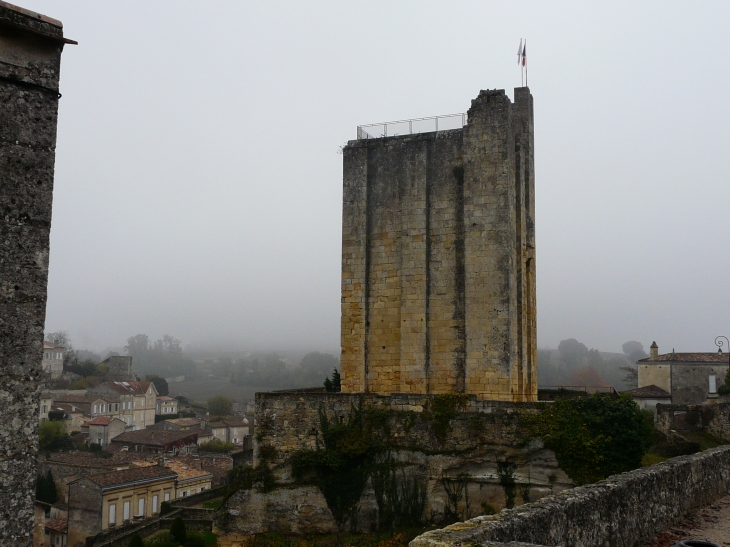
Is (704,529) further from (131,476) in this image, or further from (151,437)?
(151,437)

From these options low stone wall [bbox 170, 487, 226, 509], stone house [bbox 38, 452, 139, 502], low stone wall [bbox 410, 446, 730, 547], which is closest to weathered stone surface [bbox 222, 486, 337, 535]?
low stone wall [bbox 410, 446, 730, 547]

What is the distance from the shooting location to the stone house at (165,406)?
9194 cm

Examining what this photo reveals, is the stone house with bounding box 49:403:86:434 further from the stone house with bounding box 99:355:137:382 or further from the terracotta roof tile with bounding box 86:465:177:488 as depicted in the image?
the terracotta roof tile with bounding box 86:465:177:488

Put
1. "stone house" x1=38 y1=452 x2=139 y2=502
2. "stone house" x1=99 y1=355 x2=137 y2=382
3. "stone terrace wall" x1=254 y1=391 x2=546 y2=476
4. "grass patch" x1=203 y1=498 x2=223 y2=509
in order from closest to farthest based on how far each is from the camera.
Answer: "stone terrace wall" x1=254 y1=391 x2=546 y2=476 → "grass patch" x1=203 y1=498 x2=223 y2=509 → "stone house" x1=38 y1=452 x2=139 y2=502 → "stone house" x1=99 y1=355 x2=137 y2=382

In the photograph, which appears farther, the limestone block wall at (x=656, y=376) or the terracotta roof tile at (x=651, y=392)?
the limestone block wall at (x=656, y=376)

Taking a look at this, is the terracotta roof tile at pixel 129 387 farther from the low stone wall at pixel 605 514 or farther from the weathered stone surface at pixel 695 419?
the low stone wall at pixel 605 514

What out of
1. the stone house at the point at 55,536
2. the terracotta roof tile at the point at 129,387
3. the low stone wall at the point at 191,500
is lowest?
the stone house at the point at 55,536

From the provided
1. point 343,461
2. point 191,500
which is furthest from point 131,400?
point 343,461

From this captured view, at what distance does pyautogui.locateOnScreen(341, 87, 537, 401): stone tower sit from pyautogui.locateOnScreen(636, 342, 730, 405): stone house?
27.3 meters

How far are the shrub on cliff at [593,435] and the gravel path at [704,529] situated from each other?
556cm

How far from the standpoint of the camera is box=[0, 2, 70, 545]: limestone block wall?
17.8 feet

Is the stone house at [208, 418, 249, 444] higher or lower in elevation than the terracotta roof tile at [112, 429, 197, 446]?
lower

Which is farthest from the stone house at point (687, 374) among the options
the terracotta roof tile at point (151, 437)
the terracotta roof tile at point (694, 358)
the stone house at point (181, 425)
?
the stone house at point (181, 425)

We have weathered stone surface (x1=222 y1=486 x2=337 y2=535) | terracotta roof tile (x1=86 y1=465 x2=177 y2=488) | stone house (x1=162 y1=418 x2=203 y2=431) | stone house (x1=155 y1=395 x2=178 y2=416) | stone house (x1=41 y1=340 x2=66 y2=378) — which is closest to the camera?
weathered stone surface (x1=222 y1=486 x2=337 y2=535)
